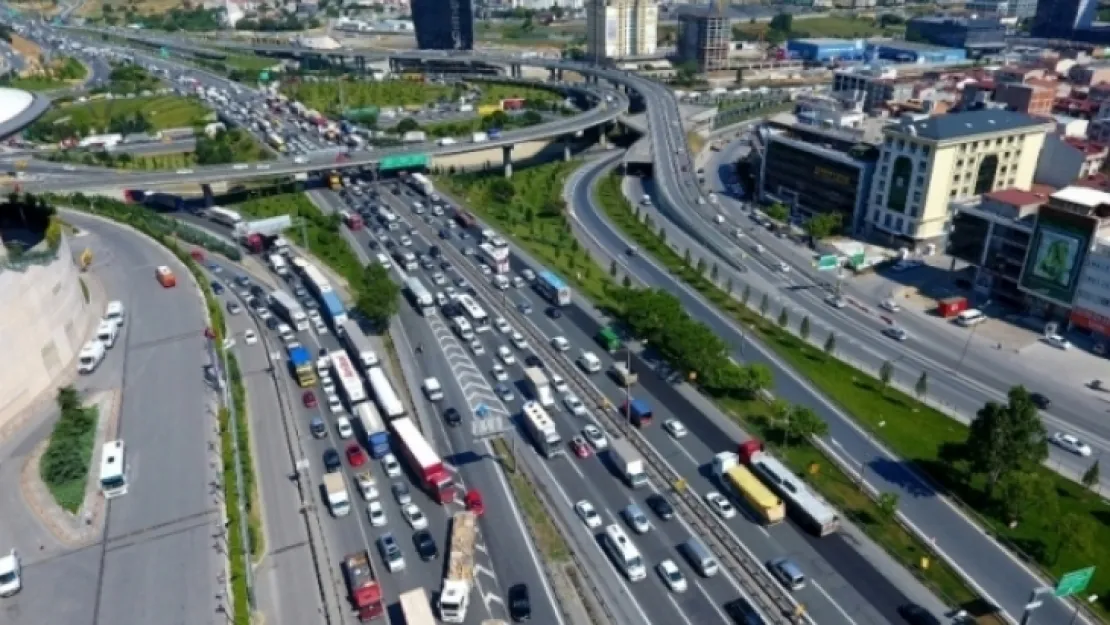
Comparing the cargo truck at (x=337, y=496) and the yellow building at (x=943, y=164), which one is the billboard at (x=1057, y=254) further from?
the cargo truck at (x=337, y=496)

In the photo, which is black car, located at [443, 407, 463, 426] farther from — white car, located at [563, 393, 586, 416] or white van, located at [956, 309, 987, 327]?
white van, located at [956, 309, 987, 327]

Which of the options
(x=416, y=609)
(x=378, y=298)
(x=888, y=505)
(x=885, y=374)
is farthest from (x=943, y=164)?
(x=416, y=609)

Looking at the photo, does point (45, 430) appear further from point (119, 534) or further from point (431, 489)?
point (431, 489)

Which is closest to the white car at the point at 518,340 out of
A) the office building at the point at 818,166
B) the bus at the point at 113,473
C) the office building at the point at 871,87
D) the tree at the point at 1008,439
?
the bus at the point at 113,473

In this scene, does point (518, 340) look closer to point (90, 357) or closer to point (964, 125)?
point (90, 357)

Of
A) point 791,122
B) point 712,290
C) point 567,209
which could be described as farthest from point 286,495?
point 791,122

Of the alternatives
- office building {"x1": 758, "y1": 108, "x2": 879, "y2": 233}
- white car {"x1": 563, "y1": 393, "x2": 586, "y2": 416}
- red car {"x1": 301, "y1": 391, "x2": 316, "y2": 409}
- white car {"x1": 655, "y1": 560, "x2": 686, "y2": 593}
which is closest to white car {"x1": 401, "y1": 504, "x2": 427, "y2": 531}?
white car {"x1": 655, "y1": 560, "x2": 686, "y2": 593}
